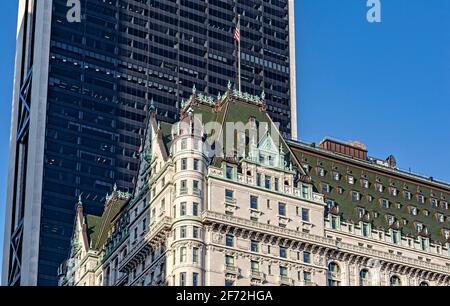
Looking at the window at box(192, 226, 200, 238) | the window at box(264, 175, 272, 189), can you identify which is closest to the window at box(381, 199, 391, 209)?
the window at box(264, 175, 272, 189)

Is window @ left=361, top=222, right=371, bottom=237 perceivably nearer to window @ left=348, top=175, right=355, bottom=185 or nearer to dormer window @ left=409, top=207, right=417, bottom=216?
window @ left=348, top=175, right=355, bottom=185

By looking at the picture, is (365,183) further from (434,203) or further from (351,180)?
(434,203)

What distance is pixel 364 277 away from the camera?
14625cm

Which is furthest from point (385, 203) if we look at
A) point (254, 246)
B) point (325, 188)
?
point (254, 246)

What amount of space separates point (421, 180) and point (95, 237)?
50169mm

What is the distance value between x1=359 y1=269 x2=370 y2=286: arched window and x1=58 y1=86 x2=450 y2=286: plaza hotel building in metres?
0.17

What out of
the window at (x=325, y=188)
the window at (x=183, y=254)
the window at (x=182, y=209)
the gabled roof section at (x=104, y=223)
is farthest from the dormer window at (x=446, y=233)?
the gabled roof section at (x=104, y=223)

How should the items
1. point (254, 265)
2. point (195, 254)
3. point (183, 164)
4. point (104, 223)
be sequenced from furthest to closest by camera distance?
point (104, 223)
point (183, 164)
point (254, 265)
point (195, 254)

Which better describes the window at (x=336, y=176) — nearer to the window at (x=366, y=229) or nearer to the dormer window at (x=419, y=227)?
the window at (x=366, y=229)

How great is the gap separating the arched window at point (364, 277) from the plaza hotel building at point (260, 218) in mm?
173

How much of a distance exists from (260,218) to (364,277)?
61.1 feet
